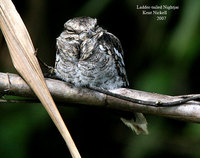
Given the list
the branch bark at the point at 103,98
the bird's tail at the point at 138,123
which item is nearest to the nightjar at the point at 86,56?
the bird's tail at the point at 138,123

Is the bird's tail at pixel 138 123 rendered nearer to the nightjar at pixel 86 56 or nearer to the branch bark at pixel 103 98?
the nightjar at pixel 86 56

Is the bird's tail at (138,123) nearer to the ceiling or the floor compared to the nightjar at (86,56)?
nearer to the floor

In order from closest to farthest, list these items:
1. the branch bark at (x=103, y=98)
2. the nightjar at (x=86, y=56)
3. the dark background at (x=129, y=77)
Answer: the branch bark at (x=103, y=98) → the nightjar at (x=86, y=56) → the dark background at (x=129, y=77)

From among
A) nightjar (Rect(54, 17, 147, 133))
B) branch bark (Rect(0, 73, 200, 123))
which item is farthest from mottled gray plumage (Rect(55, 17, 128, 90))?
branch bark (Rect(0, 73, 200, 123))

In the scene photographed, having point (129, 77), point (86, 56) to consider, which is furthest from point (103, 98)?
point (129, 77)

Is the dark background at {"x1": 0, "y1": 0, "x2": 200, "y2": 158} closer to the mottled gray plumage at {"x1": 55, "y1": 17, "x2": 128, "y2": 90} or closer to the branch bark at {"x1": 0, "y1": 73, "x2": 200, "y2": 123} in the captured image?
the mottled gray plumage at {"x1": 55, "y1": 17, "x2": 128, "y2": 90}

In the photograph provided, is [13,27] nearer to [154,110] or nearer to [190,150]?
[154,110]
